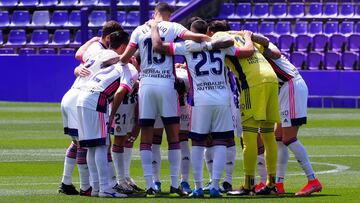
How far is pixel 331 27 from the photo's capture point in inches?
1240

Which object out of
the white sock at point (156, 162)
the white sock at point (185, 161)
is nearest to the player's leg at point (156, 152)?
the white sock at point (156, 162)

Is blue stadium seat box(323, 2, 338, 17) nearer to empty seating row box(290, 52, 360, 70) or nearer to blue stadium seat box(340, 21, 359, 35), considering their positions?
blue stadium seat box(340, 21, 359, 35)

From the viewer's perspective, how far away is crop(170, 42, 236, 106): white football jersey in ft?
37.1

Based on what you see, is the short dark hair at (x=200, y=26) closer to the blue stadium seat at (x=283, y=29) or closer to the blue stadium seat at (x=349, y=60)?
the blue stadium seat at (x=349, y=60)

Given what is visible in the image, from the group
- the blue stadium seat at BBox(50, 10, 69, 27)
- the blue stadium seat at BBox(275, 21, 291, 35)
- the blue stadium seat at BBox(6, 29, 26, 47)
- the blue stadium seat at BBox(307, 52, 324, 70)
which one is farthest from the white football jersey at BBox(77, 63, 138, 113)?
the blue stadium seat at BBox(50, 10, 69, 27)

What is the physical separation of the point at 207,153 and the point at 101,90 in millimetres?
1944

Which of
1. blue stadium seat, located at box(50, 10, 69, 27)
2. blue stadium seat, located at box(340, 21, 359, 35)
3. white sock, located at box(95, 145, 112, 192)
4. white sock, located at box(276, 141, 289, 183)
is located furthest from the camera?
blue stadium seat, located at box(50, 10, 69, 27)

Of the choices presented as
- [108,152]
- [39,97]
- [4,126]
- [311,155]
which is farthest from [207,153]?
[39,97]

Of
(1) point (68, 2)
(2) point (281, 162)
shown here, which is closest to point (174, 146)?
(2) point (281, 162)

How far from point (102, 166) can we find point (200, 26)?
1.97 m

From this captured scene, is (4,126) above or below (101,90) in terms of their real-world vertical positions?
below

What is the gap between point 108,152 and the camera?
1190 centimetres

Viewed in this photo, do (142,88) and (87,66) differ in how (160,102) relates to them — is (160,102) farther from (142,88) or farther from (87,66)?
(87,66)

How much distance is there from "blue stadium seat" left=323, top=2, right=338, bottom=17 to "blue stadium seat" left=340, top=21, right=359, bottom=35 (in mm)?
516
